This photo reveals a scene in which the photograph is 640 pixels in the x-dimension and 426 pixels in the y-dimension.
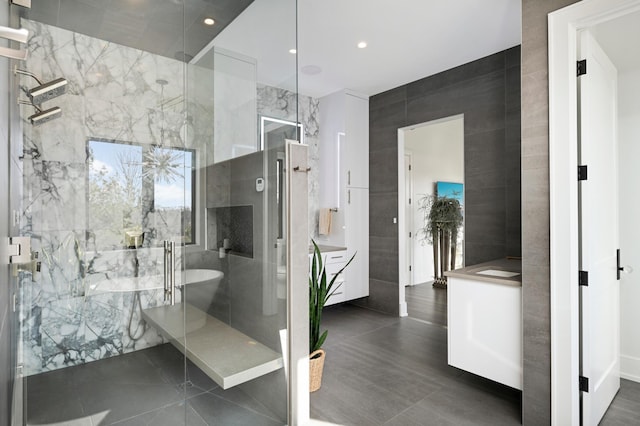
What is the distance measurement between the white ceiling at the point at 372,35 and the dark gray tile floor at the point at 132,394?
1.58m

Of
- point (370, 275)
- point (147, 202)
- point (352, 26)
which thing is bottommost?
point (370, 275)

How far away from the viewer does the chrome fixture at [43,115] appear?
4.32ft

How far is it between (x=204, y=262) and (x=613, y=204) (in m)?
2.71

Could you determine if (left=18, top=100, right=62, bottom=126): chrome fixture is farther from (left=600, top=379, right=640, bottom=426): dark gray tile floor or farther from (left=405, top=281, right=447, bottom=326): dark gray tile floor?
(left=405, top=281, right=447, bottom=326): dark gray tile floor

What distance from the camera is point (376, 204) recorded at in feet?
15.2

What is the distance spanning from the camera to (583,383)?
192 cm

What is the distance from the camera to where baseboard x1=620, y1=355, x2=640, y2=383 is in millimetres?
2633

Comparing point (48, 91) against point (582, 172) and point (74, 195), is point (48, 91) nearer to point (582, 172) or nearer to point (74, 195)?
A: point (74, 195)

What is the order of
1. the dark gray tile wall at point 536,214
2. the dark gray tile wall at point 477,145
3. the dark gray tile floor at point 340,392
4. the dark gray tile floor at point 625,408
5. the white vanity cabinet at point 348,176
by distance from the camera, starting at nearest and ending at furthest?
1. the dark gray tile floor at point 340,392
2. the dark gray tile wall at point 536,214
3. the dark gray tile floor at point 625,408
4. the dark gray tile wall at point 477,145
5. the white vanity cabinet at point 348,176

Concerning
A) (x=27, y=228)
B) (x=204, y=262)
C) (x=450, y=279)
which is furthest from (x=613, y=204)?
(x=27, y=228)

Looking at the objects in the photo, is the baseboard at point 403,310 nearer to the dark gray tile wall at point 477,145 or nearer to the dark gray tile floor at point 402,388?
the dark gray tile wall at point 477,145

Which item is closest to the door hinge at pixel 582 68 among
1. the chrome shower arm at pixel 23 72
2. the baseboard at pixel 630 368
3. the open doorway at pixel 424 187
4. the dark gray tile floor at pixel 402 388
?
the dark gray tile floor at pixel 402 388

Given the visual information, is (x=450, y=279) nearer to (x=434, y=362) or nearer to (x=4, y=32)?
(x=434, y=362)

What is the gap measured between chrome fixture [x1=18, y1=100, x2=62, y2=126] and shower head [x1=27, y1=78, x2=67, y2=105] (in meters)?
0.03
